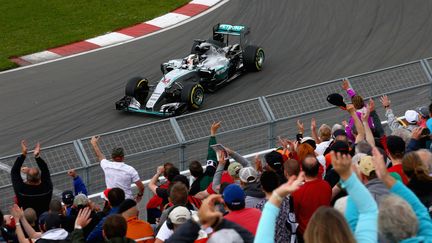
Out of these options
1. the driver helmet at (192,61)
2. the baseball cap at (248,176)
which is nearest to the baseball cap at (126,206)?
the baseball cap at (248,176)

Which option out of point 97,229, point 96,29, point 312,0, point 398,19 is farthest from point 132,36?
point 97,229

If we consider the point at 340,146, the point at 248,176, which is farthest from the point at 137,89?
the point at 248,176

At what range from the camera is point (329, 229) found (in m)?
4.41

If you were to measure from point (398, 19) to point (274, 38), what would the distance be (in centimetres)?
336

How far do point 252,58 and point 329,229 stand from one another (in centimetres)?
1419

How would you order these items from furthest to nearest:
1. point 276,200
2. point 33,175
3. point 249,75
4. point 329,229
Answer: point 249,75 → point 33,175 → point 276,200 → point 329,229

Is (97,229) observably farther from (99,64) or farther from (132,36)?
(132,36)

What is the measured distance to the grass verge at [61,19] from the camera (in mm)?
22572

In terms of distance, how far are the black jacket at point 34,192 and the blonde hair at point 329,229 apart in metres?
5.44

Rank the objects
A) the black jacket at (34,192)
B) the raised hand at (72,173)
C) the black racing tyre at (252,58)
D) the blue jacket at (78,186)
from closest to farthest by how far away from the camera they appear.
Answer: the black jacket at (34,192) < the raised hand at (72,173) < the blue jacket at (78,186) < the black racing tyre at (252,58)

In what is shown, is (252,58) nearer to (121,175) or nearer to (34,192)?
(121,175)

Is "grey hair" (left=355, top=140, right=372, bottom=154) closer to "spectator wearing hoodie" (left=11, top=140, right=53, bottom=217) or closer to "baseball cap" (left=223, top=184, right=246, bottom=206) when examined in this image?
"baseball cap" (left=223, top=184, right=246, bottom=206)

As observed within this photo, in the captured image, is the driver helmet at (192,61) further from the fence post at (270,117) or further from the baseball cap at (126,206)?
the baseball cap at (126,206)

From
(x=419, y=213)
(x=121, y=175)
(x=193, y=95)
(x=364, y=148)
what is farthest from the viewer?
(x=193, y=95)
